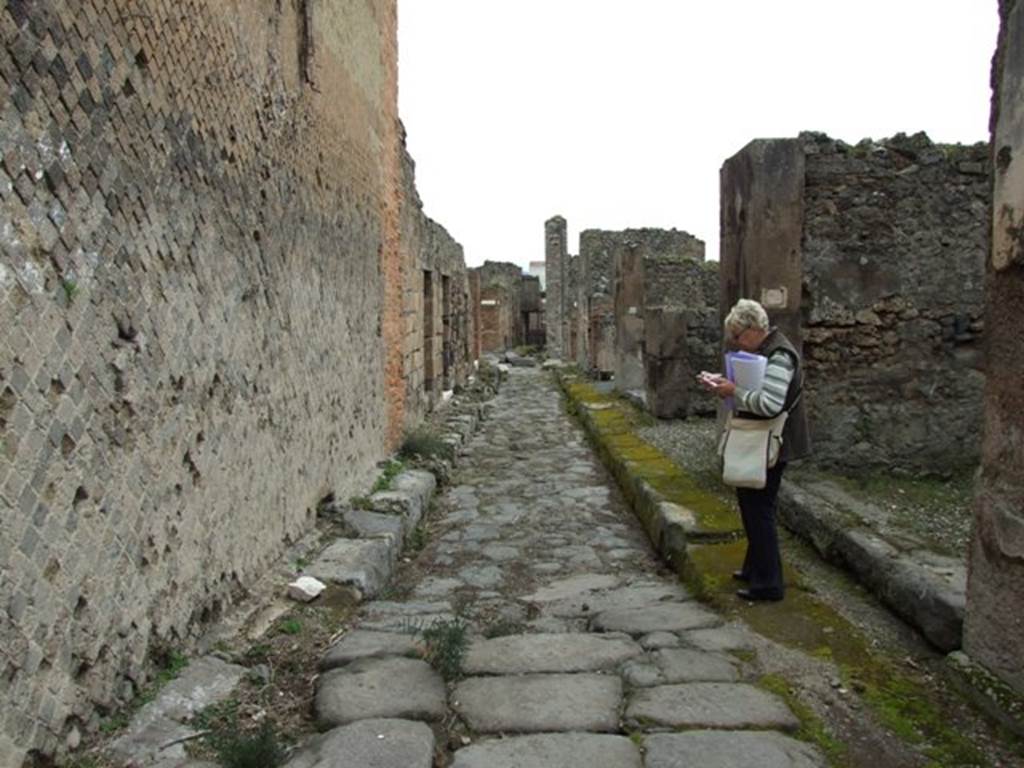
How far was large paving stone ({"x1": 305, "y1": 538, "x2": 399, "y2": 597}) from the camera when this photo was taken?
4.71 metres

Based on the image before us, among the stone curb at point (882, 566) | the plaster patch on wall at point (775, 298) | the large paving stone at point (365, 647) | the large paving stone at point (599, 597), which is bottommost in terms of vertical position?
the large paving stone at point (599, 597)

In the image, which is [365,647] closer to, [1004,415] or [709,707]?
[709,707]

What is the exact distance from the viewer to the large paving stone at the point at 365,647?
140 inches

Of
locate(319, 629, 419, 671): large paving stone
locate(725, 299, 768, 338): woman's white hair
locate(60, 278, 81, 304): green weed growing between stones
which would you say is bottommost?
locate(319, 629, 419, 671): large paving stone

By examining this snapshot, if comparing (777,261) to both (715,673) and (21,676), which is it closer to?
(715,673)

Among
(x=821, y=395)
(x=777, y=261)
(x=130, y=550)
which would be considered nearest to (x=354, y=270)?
(x=777, y=261)

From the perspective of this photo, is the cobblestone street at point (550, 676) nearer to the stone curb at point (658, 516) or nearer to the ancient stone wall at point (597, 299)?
the stone curb at point (658, 516)

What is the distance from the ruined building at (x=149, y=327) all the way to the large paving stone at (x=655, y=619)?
1792 millimetres

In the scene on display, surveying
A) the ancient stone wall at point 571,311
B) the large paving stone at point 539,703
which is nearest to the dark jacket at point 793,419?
the large paving stone at point 539,703

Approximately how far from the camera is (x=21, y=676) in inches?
92.4

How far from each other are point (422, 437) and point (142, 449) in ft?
19.5

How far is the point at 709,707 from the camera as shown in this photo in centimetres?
298

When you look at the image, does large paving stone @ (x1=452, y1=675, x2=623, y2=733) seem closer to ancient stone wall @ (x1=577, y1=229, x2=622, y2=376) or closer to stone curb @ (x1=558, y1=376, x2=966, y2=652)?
stone curb @ (x1=558, y1=376, x2=966, y2=652)

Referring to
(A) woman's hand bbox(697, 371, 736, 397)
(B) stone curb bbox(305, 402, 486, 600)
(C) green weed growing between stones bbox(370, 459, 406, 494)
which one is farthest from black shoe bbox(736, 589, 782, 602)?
(C) green weed growing between stones bbox(370, 459, 406, 494)
